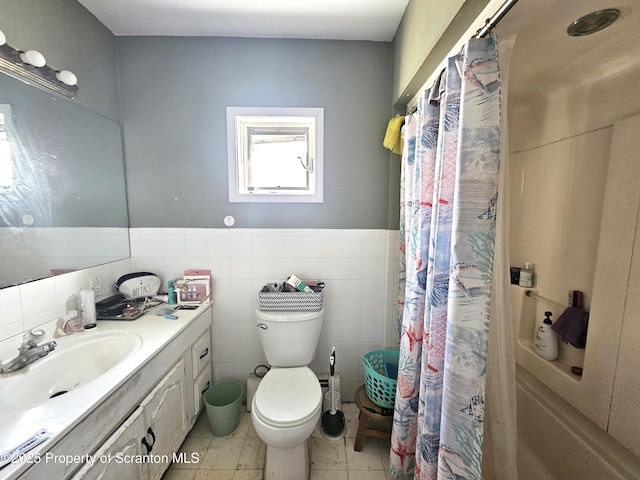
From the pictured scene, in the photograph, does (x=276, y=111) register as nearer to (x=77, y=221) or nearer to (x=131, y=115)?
(x=131, y=115)

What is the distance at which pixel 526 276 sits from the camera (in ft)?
4.93

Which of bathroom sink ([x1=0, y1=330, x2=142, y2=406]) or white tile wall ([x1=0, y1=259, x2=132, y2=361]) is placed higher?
white tile wall ([x1=0, y1=259, x2=132, y2=361])

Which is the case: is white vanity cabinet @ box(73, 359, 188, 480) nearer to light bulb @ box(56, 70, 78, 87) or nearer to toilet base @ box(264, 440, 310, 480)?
toilet base @ box(264, 440, 310, 480)

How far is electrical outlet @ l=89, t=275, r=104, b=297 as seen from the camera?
1.42m

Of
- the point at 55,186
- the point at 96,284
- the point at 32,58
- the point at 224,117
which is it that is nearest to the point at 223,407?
the point at 96,284

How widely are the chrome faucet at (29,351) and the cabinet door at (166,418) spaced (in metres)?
0.45

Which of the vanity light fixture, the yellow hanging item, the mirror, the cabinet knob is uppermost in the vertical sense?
the vanity light fixture

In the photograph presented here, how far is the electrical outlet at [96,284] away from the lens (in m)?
1.42

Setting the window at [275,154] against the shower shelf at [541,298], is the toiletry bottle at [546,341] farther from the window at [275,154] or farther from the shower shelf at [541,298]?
the window at [275,154]

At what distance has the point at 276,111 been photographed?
66.0 inches

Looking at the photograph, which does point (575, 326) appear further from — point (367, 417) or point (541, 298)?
point (367, 417)

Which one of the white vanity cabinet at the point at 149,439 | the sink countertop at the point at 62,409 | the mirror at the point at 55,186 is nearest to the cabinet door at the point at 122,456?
the white vanity cabinet at the point at 149,439

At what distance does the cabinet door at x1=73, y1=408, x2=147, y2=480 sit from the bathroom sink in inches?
9.2

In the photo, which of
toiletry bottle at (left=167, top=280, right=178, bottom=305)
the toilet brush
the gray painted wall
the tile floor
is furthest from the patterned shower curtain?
toiletry bottle at (left=167, top=280, right=178, bottom=305)
